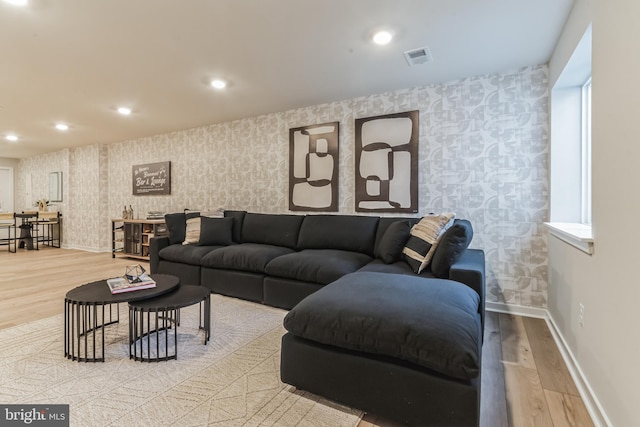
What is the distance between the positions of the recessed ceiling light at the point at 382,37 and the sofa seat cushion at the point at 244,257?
217cm

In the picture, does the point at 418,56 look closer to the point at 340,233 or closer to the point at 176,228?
the point at 340,233

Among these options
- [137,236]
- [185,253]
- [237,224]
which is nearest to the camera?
[185,253]

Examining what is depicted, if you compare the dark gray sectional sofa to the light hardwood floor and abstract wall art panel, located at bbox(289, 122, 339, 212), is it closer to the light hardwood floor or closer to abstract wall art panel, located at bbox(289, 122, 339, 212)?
the light hardwood floor

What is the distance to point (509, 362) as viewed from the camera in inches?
81.6

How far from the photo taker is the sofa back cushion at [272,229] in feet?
12.3

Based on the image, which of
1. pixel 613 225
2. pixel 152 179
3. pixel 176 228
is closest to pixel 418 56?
pixel 613 225

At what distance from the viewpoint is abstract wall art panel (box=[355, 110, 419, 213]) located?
340cm

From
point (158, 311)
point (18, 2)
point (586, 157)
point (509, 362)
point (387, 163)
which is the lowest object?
point (509, 362)

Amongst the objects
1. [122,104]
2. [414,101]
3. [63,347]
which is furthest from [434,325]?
[122,104]

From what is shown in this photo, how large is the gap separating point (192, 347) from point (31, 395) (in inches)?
32.8

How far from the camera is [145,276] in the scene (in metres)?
2.31

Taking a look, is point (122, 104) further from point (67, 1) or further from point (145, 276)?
point (145, 276)

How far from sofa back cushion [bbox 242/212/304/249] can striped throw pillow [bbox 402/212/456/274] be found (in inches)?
57.1

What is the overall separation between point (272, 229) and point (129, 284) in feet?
6.19
